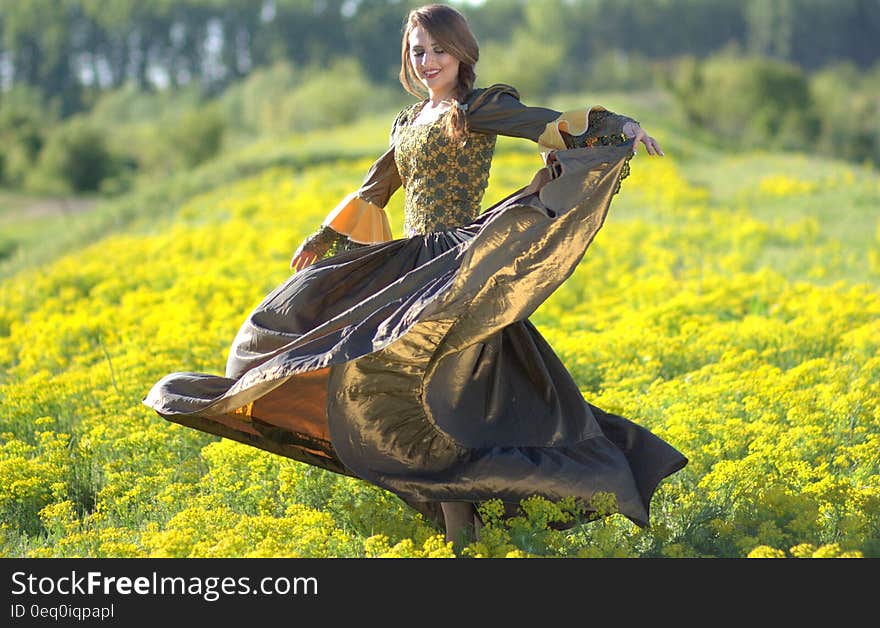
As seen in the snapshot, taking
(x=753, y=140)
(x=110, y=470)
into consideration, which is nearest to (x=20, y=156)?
(x=753, y=140)

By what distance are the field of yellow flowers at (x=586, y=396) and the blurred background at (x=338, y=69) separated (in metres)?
27.7

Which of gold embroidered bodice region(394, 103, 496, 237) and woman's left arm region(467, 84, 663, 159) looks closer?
woman's left arm region(467, 84, 663, 159)

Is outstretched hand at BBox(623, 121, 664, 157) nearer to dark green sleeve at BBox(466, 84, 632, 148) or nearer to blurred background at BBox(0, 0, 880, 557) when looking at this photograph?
dark green sleeve at BBox(466, 84, 632, 148)

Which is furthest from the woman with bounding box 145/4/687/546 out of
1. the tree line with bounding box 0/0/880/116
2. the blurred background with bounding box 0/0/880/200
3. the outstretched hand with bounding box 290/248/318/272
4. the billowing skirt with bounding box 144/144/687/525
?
the tree line with bounding box 0/0/880/116

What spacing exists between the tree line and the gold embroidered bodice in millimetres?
76211

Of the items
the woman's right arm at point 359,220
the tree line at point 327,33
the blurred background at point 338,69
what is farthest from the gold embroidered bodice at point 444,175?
the tree line at point 327,33

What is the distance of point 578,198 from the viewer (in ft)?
12.3

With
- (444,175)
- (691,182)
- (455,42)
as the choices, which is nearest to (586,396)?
(444,175)

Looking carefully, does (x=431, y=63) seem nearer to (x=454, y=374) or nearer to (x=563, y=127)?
(x=563, y=127)

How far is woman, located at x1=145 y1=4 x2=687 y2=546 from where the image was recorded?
371 centimetres

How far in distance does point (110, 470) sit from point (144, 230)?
38.7 feet

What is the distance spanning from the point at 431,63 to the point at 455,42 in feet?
0.39

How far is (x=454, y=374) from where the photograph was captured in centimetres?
390
